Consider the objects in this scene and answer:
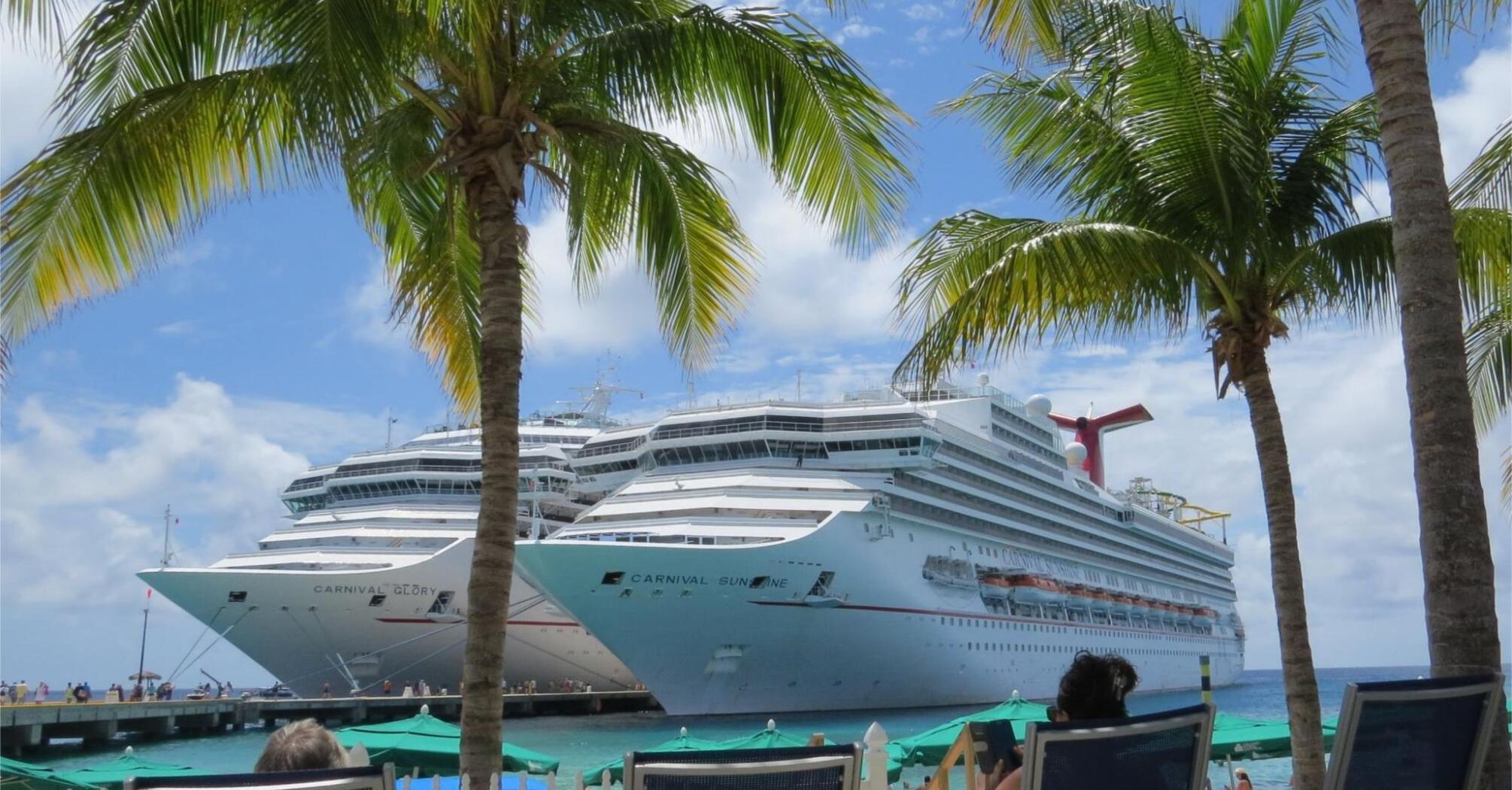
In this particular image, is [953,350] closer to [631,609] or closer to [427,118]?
[427,118]

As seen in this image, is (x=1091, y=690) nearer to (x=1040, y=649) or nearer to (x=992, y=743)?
(x=992, y=743)

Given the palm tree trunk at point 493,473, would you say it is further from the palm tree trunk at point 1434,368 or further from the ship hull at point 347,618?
the ship hull at point 347,618

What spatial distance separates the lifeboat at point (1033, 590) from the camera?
3694 centimetres

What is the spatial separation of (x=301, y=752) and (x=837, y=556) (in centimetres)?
2688

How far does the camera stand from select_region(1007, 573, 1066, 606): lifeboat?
121 feet

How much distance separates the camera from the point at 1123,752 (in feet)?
10.1

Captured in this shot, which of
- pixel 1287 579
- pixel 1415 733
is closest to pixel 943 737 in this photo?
pixel 1287 579

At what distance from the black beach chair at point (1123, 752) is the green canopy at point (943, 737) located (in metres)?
10.9

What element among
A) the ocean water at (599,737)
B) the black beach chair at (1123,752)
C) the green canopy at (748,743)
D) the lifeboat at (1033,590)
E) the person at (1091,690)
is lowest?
the ocean water at (599,737)

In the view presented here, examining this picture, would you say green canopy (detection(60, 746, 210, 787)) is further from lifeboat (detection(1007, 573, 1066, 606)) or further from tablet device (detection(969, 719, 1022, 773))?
lifeboat (detection(1007, 573, 1066, 606))

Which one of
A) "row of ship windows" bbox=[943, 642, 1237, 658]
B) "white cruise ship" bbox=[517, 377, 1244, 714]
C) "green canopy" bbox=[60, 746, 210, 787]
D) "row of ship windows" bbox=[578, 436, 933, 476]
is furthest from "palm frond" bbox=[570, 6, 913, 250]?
"row of ship windows" bbox=[578, 436, 933, 476]

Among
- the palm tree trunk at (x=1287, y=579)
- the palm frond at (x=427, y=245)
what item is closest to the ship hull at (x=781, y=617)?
the palm frond at (x=427, y=245)

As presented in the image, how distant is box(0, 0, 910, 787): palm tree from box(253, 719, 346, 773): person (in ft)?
10.6

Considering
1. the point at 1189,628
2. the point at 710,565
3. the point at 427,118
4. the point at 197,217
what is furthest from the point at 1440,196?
the point at 1189,628
